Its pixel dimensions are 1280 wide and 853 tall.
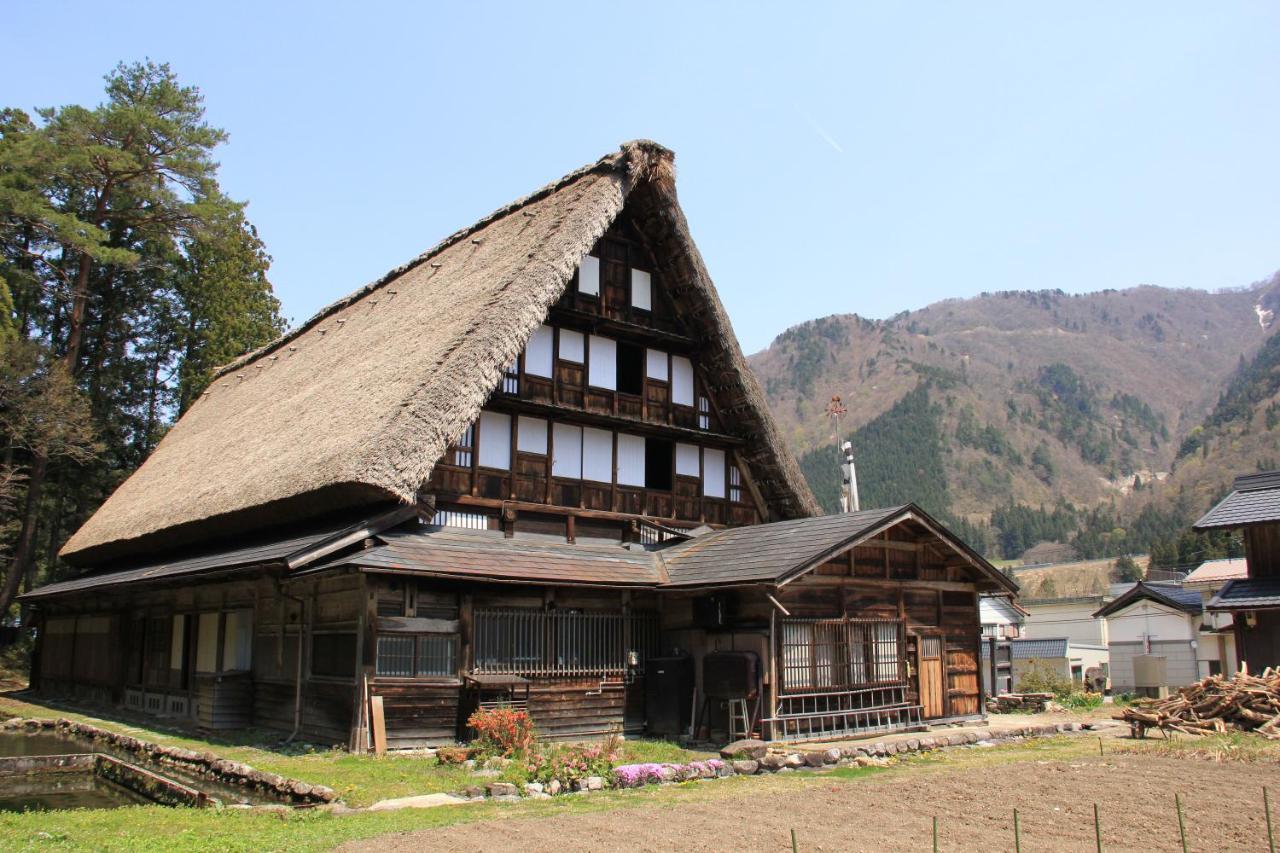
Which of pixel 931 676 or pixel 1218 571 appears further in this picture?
pixel 1218 571

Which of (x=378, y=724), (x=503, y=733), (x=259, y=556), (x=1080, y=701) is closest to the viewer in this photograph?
(x=503, y=733)

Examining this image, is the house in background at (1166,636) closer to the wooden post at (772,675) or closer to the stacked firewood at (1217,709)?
the stacked firewood at (1217,709)

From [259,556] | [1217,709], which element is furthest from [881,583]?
[259,556]

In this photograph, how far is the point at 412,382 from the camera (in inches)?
667

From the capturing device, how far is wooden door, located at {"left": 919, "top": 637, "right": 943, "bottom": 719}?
63.1ft

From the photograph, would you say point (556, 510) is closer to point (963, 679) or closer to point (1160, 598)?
point (963, 679)

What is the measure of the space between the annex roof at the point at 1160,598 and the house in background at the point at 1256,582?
826 cm

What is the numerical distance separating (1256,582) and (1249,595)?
822 mm

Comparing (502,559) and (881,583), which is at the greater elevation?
(502,559)

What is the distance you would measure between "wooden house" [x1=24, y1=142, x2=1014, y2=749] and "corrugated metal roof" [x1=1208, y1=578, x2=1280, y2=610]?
21.2 feet

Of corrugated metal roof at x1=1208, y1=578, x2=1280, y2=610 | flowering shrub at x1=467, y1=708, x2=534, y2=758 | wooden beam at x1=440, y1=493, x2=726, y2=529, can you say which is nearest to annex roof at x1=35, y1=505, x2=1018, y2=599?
wooden beam at x1=440, y1=493, x2=726, y2=529

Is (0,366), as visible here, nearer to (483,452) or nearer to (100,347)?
(100,347)

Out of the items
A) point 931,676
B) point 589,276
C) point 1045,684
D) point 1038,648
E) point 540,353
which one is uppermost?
point 589,276

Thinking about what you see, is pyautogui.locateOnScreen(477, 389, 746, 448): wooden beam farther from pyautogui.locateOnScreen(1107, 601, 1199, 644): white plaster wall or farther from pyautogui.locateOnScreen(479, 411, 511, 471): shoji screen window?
pyautogui.locateOnScreen(1107, 601, 1199, 644): white plaster wall
